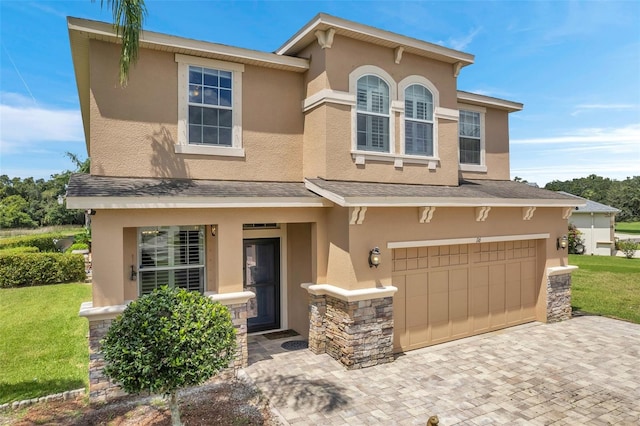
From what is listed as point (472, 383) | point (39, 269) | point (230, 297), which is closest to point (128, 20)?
point (230, 297)

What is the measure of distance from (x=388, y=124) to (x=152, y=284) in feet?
21.5

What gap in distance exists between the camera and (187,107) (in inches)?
321

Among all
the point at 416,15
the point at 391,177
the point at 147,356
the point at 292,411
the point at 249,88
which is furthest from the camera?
the point at 416,15

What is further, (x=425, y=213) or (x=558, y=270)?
(x=558, y=270)

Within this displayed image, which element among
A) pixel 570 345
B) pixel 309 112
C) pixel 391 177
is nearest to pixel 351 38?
pixel 309 112

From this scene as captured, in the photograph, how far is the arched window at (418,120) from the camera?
9531mm

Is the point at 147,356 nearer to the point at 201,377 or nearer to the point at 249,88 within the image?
the point at 201,377

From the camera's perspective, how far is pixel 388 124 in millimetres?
9266

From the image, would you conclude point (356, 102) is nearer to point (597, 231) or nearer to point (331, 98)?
point (331, 98)

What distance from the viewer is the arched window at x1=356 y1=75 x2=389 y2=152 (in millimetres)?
8938

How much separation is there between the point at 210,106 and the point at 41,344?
23.9ft

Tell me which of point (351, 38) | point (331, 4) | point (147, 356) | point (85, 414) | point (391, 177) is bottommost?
point (85, 414)

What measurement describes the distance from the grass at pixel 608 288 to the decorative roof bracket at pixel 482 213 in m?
6.09

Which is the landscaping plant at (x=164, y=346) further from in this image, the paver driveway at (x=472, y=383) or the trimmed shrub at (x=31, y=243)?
the trimmed shrub at (x=31, y=243)
